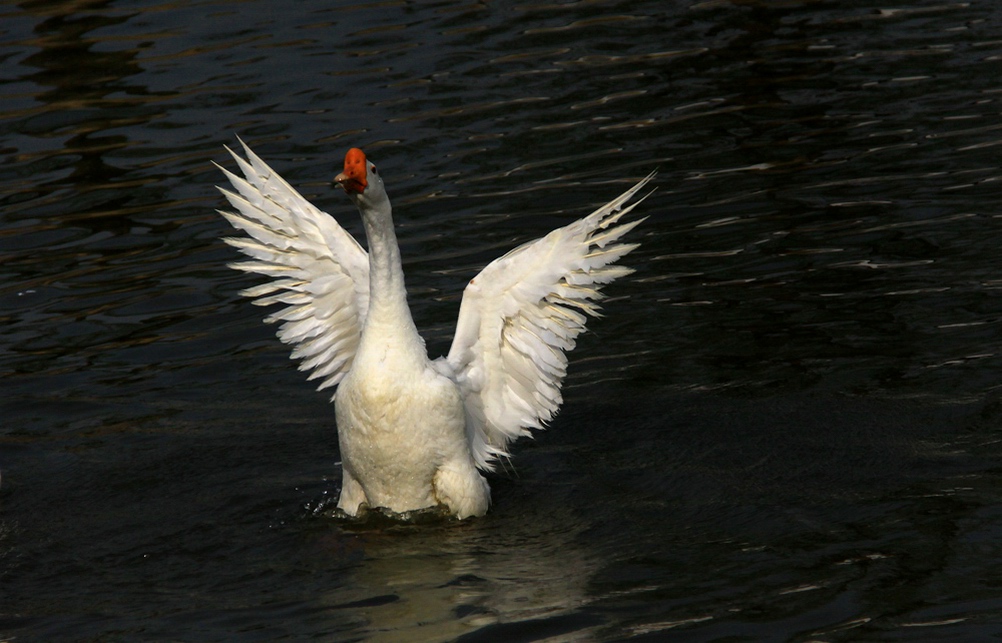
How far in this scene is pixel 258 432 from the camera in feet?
30.5

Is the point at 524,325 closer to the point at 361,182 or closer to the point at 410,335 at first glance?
the point at 410,335

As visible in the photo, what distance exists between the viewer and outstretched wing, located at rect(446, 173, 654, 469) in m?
7.93

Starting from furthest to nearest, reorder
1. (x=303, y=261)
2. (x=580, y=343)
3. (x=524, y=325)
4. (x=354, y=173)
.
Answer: (x=580, y=343) → (x=303, y=261) → (x=524, y=325) → (x=354, y=173)

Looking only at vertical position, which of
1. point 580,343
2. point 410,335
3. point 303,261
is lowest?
point 580,343

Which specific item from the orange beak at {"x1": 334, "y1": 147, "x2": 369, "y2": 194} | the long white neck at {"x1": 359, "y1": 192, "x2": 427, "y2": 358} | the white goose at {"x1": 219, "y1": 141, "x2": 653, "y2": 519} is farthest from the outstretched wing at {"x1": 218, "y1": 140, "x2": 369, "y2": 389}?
the orange beak at {"x1": 334, "y1": 147, "x2": 369, "y2": 194}

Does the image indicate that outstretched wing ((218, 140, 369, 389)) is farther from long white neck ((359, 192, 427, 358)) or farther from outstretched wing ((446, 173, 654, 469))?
outstretched wing ((446, 173, 654, 469))

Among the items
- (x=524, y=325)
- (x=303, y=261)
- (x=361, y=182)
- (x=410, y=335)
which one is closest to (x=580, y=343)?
(x=524, y=325)

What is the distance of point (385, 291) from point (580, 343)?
113 inches

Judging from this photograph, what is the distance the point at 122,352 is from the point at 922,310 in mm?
5754

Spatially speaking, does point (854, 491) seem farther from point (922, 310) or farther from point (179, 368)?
point (179, 368)

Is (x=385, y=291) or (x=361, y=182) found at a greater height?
(x=361, y=182)

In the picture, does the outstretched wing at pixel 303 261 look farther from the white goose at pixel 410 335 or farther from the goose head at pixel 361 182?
the goose head at pixel 361 182

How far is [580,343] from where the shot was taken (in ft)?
33.9

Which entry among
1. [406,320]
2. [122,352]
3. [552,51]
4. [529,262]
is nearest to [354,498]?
[406,320]
